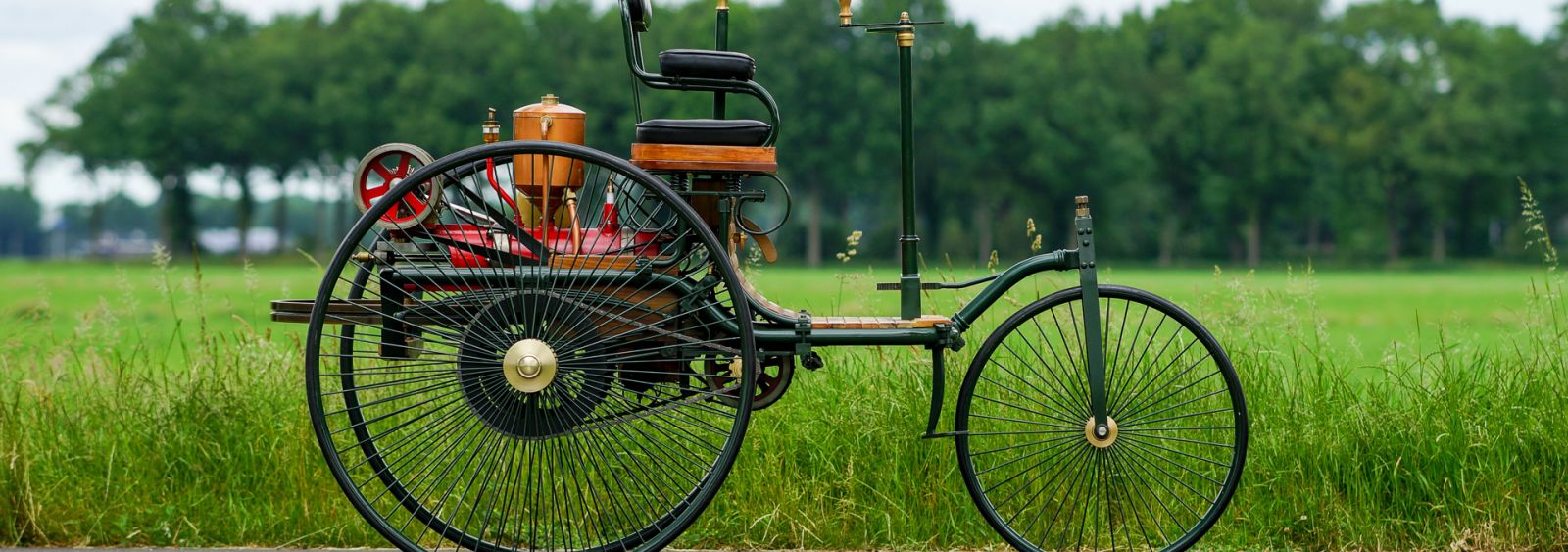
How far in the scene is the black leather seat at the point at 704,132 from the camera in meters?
3.69

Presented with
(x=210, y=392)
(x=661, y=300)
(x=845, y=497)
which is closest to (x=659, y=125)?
(x=661, y=300)

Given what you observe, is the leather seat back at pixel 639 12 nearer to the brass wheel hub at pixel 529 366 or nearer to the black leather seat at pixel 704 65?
the black leather seat at pixel 704 65

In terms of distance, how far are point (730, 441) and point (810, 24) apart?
48.2m

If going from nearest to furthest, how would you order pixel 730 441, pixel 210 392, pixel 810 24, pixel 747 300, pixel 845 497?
pixel 730 441, pixel 747 300, pixel 845 497, pixel 210 392, pixel 810 24

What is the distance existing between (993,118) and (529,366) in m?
50.4

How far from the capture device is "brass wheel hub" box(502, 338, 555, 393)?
11.9 ft

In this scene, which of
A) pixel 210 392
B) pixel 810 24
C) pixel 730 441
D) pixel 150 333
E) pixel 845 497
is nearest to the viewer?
pixel 730 441

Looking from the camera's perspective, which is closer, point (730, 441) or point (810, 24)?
point (730, 441)

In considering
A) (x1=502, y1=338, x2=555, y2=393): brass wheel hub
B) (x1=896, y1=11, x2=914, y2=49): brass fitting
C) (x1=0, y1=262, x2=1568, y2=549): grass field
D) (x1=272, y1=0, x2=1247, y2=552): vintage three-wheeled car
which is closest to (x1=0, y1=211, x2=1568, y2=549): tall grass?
(x1=0, y1=262, x2=1568, y2=549): grass field

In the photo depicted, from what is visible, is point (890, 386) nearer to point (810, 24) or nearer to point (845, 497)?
point (845, 497)

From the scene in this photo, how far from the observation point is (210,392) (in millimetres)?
5086

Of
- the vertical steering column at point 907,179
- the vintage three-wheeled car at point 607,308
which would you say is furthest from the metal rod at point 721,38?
the vertical steering column at point 907,179

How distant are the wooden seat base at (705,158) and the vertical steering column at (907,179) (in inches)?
15.2

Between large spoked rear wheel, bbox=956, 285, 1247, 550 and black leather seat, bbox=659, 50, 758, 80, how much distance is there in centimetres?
102
